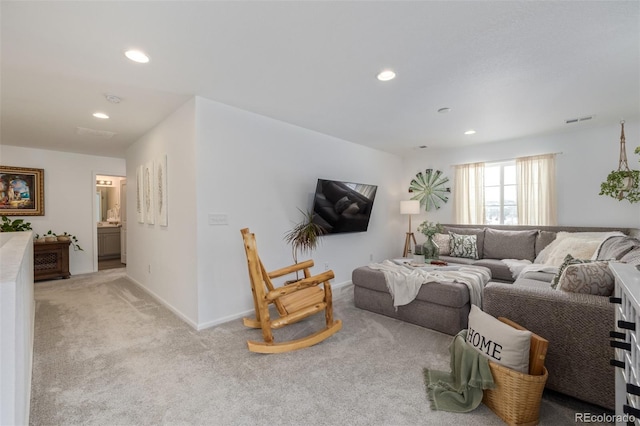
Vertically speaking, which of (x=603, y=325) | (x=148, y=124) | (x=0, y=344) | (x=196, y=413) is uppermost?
(x=148, y=124)

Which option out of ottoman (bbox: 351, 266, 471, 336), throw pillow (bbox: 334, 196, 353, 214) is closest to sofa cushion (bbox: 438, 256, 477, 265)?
ottoman (bbox: 351, 266, 471, 336)

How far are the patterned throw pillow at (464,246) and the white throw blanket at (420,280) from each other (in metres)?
1.37

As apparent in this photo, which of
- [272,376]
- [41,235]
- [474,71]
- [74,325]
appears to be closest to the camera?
[272,376]

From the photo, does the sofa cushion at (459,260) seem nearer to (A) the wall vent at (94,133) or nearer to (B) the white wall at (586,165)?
(B) the white wall at (586,165)

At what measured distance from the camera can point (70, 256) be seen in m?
5.47

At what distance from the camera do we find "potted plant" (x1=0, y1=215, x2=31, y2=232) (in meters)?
4.57

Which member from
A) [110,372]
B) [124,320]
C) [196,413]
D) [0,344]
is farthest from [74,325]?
[0,344]

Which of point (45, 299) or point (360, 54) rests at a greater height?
point (360, 54)

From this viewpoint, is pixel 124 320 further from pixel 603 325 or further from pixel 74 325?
pixel 603 325

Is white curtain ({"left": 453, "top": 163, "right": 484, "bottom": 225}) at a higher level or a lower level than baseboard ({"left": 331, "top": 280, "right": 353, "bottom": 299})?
higher

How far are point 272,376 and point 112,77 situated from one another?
9.16 feet

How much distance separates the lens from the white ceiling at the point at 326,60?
172cm

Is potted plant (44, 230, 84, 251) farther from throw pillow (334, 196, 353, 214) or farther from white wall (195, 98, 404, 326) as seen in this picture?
throw pillow (334, 196, 353, 214)

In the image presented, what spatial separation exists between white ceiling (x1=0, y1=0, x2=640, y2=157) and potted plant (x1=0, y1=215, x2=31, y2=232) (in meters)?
1.78
